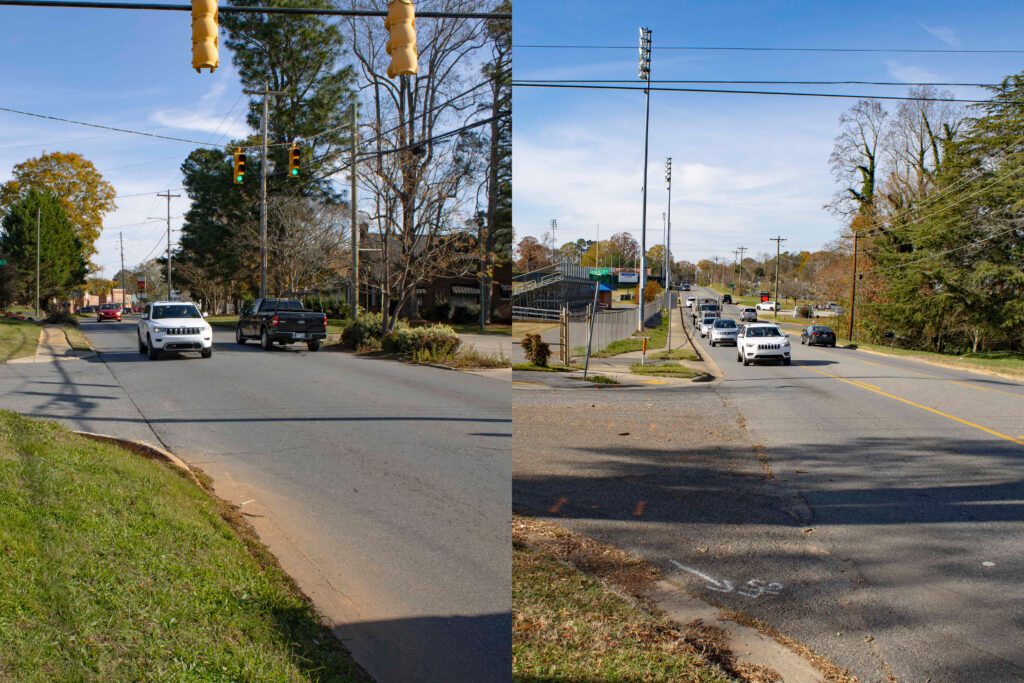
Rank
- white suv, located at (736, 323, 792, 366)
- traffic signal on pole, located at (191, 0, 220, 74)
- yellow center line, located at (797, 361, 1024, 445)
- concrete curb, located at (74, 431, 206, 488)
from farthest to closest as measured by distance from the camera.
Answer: white suv, located at (736, 323, 792, 366)
yellow center line, located at (797, 361, 1024, 445)
traffic signal on pole, located at (191, 0, 220, 74)
concrete curb, located at (74, 431, 206, 488)

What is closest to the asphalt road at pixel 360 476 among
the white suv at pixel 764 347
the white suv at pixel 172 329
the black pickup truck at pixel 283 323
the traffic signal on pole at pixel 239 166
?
the white suv at pixel 172 329

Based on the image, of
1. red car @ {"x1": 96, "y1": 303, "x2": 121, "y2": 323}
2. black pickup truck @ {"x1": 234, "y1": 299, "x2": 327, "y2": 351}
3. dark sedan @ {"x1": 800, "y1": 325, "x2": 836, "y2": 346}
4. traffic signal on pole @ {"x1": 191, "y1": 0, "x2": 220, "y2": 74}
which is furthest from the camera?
dark sedan @ {"x1": 800, "y1": 325, "x2": 836, "y2": 346}

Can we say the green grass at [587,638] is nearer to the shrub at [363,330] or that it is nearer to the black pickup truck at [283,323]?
the shrub at [363,330]

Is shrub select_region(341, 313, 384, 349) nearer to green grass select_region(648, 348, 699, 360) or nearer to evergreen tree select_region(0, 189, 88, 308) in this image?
green grass select_region(648, 348, 699, 360)

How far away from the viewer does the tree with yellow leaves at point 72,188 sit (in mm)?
5754

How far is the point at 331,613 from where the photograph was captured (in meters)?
4.59

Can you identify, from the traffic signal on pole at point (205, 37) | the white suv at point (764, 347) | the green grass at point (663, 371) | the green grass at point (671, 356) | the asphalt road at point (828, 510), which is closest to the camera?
the asphalt road at point (828, 510)

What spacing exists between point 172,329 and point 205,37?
37.7 feet

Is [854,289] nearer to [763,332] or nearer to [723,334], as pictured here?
[723,334]

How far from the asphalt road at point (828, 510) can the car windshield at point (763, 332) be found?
48.1ft

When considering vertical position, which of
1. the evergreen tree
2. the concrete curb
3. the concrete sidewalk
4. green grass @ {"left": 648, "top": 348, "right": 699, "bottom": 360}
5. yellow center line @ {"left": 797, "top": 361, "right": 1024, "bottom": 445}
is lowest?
green grass @ {"left": 648, "top": 348, "right": 699, "bottom": 360}

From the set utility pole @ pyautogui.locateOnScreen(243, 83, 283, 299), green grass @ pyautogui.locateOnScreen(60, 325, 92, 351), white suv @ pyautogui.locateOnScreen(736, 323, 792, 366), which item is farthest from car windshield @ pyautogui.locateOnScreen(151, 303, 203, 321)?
white suv @ pyautogui.locateOnScreen(736, 323, 792, 366)

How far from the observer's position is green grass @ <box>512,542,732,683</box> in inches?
154

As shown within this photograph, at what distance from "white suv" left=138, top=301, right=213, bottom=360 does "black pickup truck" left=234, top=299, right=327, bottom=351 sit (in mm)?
4809
